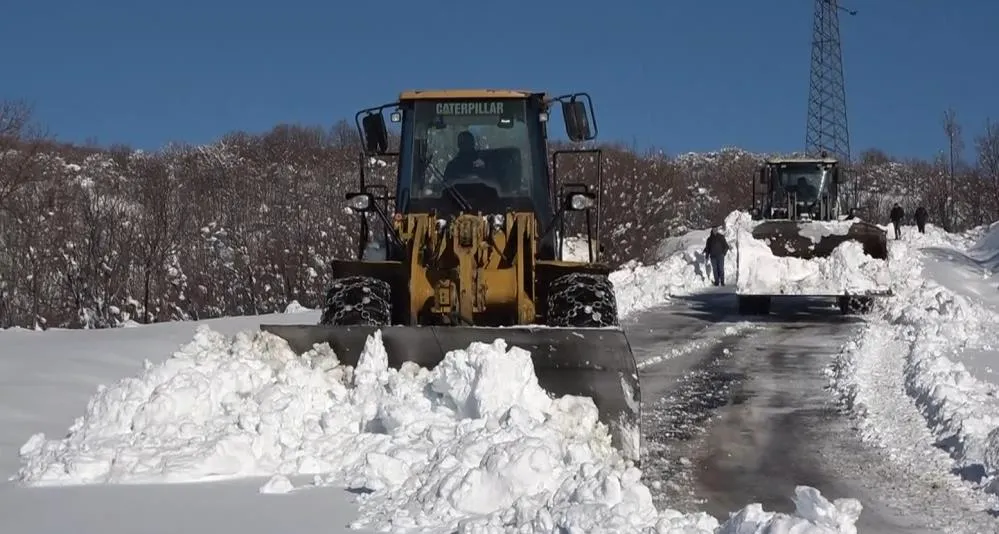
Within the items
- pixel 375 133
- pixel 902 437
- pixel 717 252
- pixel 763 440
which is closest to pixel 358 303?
pixel 375 133

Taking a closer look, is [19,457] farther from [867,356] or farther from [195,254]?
[195,254]

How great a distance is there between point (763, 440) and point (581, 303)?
5.79 feet

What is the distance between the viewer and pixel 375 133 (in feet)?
28.8

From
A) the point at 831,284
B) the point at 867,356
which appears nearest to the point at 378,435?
the point at 867,356

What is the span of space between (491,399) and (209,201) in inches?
1614

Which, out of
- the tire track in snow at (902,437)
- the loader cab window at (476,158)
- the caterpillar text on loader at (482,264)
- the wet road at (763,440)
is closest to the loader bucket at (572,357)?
the caterpillar text on loader at (482,264)

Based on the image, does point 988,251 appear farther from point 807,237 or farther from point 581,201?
point 581,201

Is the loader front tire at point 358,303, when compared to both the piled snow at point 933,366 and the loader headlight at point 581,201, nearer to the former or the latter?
the loader headlight at point 581,201

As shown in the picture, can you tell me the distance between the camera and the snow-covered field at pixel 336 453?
486 centimetres

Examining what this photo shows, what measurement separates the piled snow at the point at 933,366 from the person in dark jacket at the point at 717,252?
17.6 feet

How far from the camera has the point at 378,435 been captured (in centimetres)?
609

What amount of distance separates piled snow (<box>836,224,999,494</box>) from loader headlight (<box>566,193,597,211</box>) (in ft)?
9.19

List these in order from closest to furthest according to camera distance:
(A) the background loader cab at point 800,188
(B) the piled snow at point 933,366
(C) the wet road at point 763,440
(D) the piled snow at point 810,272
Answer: (C) the wet road at point 763,440
(B) the piled snow at point 933,366
(D) the piled snow at point 810,272
(A) the background loader cab at point 800,188

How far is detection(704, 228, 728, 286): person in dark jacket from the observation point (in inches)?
986
